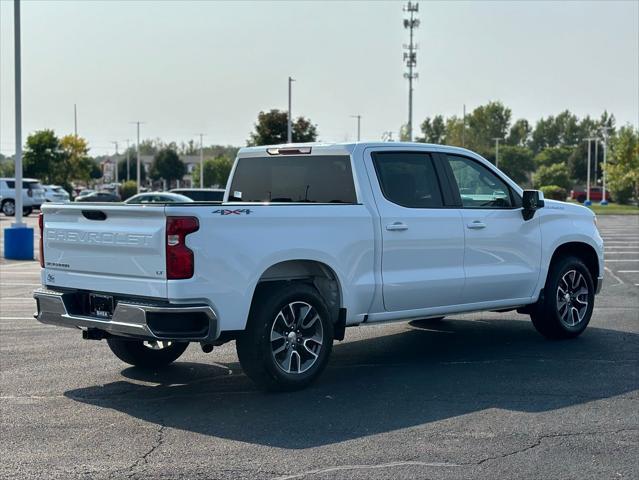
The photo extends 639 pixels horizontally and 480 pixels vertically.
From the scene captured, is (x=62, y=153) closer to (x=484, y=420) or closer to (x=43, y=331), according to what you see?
(x=43, y=331)

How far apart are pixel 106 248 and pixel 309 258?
5.25 feet

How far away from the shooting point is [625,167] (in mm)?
73812

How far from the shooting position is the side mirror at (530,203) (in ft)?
31.2

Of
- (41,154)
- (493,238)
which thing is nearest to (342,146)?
(493,238)

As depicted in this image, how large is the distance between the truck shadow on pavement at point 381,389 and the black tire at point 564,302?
17 cm

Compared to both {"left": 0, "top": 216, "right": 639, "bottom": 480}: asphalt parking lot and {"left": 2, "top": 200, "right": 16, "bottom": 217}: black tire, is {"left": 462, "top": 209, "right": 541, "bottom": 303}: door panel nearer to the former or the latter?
{"left": 0, "top": 216, "right": 639, "bottom": 480}: asphalt parking lot

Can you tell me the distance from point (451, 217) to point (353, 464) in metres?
3.68

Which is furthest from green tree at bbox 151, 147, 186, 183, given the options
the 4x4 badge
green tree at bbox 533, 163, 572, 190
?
the 4x4 badge

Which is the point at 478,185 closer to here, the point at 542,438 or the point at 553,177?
the point at 542,438

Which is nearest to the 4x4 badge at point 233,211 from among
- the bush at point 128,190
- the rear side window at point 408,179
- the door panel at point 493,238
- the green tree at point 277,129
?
the rear side window at point 408,179

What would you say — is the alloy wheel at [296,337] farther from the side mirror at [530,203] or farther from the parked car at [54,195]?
the parked car at [54,195]

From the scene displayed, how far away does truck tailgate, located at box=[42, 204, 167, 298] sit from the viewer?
706 cm

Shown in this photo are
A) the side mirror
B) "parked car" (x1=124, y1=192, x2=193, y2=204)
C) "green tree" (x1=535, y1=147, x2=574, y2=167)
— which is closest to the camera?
the side mirror

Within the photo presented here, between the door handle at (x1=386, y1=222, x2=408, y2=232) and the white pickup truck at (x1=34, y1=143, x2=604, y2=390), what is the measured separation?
0.02m
